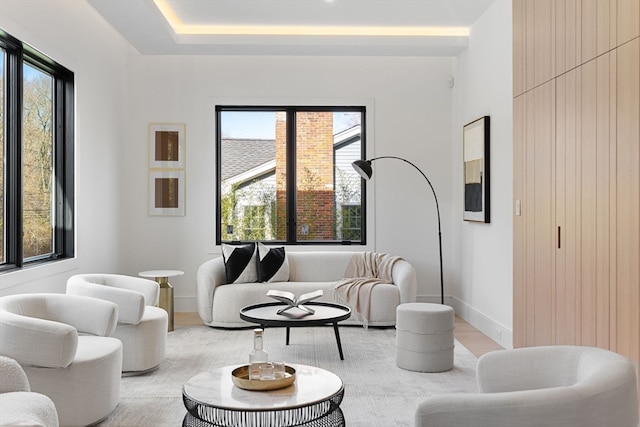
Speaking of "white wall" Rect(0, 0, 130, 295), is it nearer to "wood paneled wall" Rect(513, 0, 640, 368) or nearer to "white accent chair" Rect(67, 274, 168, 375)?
"white accent chair" Rect(67, 274, 168, 375)

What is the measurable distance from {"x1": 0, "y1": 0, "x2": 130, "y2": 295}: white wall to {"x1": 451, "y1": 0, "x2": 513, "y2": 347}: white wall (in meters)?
3.67

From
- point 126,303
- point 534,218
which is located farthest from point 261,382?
point 534,218

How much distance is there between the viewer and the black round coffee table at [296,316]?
4637 millimetres

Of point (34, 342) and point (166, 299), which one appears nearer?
point (34, 342)

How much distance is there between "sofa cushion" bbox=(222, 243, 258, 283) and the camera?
6398 mm

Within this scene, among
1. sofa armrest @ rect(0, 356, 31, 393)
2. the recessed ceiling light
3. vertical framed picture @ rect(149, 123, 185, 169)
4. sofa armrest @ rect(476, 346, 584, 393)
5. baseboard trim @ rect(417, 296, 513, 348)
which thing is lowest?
baseboard trim @ rect(417, 296, 513, 348)

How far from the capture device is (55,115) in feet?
17.6

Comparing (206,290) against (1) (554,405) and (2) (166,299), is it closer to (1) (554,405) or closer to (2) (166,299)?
(2) (166,299)

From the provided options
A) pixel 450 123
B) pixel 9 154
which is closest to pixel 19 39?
pixel 9 154

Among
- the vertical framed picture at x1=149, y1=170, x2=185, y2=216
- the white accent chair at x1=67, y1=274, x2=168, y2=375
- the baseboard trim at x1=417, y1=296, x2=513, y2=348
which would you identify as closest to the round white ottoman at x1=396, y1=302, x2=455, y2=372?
the baseboard trim at x1=417, y1=296, x2=513, y2=348

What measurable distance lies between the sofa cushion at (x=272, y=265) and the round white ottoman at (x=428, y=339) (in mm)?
2231

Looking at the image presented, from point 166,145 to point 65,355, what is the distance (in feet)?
14.1

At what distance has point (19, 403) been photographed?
235 centimetres

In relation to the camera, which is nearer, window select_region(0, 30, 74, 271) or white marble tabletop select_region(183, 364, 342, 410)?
white marble tabletop select_region(183, 364, 342, 410)
